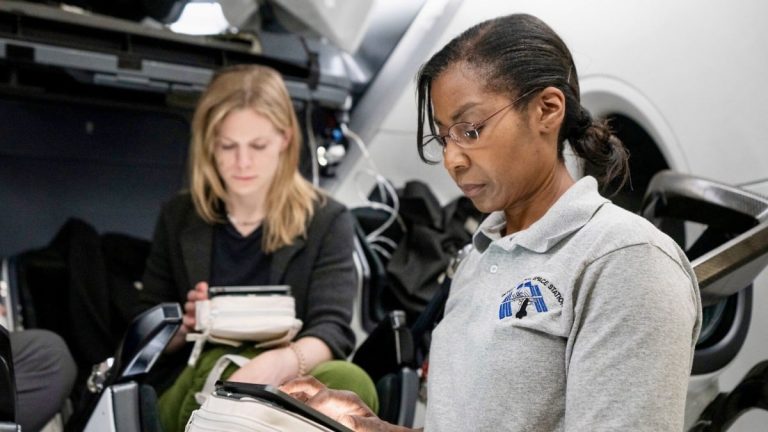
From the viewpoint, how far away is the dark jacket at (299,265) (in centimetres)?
198

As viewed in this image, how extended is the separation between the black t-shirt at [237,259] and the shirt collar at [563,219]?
99 centimetres

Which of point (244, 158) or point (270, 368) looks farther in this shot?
point (244, 158)

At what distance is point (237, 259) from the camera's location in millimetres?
2018

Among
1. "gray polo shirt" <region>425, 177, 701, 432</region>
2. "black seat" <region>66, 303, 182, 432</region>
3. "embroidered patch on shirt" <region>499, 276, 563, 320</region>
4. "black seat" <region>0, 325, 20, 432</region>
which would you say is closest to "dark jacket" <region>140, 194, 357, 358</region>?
"black seat" <region>66, 303, 182, 432</region>

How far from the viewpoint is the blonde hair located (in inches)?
79.6

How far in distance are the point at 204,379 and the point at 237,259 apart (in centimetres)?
39

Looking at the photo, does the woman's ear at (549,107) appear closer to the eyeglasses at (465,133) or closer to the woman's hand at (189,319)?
the eyeglasses at (465,133)

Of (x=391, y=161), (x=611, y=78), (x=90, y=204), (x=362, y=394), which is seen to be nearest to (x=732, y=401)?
(x=362, y=394)

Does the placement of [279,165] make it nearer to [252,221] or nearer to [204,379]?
[252,221]

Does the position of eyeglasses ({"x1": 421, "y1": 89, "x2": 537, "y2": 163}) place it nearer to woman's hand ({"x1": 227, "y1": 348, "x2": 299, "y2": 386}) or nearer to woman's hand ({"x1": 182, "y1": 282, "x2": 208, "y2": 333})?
woman's hand ({"x1": 227, "y1": 348, "x2": 299, "y2": 386})

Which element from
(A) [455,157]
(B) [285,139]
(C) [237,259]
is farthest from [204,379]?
A: (A) [455,157]

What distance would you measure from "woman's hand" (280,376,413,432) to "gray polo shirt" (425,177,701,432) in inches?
3.0

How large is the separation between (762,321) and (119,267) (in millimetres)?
1851

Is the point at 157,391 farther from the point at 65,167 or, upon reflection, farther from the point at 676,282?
the point at 65,167
